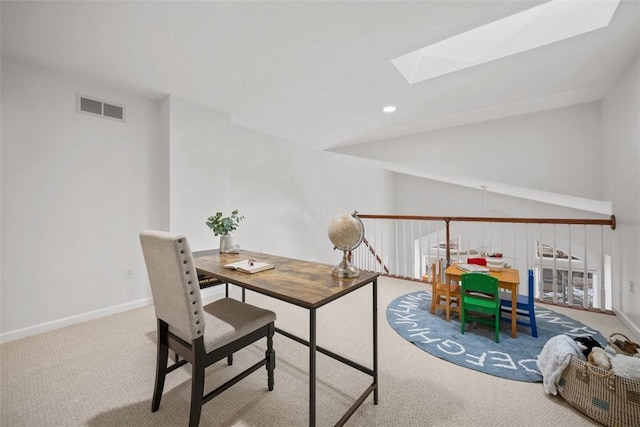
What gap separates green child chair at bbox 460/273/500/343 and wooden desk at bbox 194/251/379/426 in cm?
127

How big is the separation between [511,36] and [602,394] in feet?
8.98

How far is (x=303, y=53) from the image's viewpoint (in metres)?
2.30

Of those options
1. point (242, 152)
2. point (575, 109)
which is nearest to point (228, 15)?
point (242, 152)

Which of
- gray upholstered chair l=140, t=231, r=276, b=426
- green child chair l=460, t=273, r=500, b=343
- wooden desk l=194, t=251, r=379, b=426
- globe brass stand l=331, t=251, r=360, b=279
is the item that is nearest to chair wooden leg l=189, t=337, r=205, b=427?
gray upholstered chair l=140, t=231, r=276, b=426

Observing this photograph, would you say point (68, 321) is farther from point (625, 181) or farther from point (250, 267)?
point (625, 181)

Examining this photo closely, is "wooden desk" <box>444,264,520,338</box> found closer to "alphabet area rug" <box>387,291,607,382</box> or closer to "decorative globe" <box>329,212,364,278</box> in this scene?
"alphabet area rug" <box>387,291,607,382</box>

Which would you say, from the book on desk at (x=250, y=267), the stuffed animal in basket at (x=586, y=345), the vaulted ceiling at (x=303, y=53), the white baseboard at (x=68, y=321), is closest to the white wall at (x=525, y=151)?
the vaulted ceiling at (x=303, y=53)

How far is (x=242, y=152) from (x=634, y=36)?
4.23m

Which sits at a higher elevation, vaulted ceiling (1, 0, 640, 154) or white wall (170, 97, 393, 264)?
vaulted ceiling (1, 0, 640, 154)

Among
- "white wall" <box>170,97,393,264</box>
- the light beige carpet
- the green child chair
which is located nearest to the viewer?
the light beige carpet

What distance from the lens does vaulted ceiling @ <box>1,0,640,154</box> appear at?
71.9 inches

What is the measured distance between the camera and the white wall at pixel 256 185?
10.5 ft

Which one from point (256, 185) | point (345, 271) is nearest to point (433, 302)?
point (345, 271)

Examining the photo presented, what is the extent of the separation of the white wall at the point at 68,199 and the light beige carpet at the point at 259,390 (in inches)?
16.8
